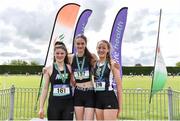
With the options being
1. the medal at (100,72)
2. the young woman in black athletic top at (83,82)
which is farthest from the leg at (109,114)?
the medal at (100,72)

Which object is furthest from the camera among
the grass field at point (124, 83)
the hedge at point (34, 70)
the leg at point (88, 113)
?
the hedge at point (34, 70)

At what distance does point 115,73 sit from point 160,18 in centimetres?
760

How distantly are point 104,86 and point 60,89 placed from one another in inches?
29.1

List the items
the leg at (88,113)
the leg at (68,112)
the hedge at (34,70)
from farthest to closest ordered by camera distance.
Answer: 1. the hedge at (34,70)
2. the leg at (88,113)
3. the leg at (68,112)

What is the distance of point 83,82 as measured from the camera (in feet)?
20.2

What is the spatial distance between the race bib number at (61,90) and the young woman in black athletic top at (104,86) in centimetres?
54

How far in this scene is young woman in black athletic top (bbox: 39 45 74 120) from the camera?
5797 millimetres

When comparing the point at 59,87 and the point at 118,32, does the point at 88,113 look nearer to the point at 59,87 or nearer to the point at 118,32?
the point at 59,87

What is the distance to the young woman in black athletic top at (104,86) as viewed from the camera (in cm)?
612

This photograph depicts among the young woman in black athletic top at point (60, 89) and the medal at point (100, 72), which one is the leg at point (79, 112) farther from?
the medal at point (100, 72)

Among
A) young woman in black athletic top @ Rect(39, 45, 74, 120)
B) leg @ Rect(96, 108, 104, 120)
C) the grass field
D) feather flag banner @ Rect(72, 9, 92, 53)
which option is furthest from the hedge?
young woman in black athletic top @ Rect(39, 45, 74, 120)

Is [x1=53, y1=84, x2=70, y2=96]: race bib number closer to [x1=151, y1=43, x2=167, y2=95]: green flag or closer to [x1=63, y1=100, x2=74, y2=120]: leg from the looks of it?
[x1=63, y1=100, x2=74, y2=120]: leg

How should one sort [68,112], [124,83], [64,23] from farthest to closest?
[124,83]
[64,23]
[68,112]

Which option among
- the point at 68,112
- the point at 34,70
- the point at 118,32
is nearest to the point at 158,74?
the point at 118,32
